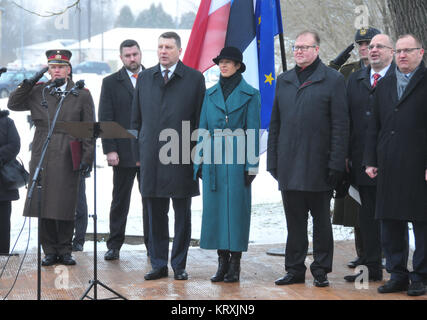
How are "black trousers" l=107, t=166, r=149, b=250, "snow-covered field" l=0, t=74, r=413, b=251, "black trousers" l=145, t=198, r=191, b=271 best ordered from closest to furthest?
1. "black trousers" l=145, t=198, r=191, b=271
2. "black trousers" l=107, t=166, r=149, b=250
3. "snow-covered field" l=0, t=74, r=413, b=251

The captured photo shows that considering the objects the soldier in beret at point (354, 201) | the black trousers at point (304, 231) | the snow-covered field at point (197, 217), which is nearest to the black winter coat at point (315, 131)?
the black trousers at point (304, 231)

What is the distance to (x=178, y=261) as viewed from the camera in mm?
7129

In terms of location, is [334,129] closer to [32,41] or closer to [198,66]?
[198,66]

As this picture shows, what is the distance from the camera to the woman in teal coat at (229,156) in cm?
687

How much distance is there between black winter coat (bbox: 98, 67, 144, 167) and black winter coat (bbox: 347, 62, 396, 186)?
2418 mm

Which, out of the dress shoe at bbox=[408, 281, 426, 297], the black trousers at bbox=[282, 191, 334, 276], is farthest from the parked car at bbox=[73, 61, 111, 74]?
the dress shoe at bbox=[408, 281, 426, 297]

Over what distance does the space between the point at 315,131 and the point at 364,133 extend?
52 centimetres

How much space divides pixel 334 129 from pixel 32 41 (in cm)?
6304

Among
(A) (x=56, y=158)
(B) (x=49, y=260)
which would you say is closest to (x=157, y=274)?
(B) (x=49, y=260)

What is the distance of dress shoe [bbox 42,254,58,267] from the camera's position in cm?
776

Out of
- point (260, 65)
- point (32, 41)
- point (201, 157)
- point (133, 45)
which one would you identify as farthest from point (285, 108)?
point (32, 41)

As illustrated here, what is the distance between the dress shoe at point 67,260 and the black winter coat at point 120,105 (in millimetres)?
1102

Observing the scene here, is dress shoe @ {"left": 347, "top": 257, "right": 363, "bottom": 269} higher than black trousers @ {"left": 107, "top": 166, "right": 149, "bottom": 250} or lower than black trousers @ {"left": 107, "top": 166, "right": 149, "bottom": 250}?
lower

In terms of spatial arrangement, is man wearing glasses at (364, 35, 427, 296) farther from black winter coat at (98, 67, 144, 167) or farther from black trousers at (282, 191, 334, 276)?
black winter coat at (98, 67, 144, 167)
